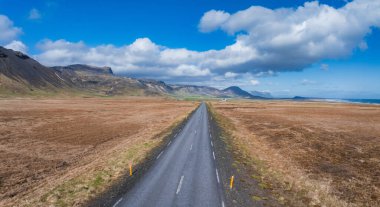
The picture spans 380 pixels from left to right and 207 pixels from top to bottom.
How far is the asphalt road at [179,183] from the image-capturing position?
18266 millimetres

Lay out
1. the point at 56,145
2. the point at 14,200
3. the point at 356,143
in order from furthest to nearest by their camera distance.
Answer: the point at 356,143 → the point at 56,145 → the point at 14,200

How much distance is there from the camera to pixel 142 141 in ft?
133

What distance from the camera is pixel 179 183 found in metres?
21.7

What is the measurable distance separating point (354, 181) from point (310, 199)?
678 cm

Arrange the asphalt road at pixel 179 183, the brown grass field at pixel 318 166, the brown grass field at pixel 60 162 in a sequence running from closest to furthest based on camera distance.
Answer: the asphalt road at pixel 179 183
the brown grass field at pixel 60 162
the brown grass field at pixel 318 166

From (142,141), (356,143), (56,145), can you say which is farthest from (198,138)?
(356,143)

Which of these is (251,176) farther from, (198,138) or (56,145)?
(56,145)

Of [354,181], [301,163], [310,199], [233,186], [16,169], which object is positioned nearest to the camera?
[310,199]

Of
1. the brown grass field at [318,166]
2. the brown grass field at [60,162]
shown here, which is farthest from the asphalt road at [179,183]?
the brown grass field at [318,166]

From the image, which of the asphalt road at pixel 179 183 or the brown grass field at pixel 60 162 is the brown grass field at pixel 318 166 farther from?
the brown grass field at pixel 60 162

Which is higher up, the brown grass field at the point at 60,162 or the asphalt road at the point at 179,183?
the asphalt road at the point at 179,183

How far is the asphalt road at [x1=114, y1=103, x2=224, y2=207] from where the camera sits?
18266 mm

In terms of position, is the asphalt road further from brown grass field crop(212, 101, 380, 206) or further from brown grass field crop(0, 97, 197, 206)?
brown grass field crop(212, 101, 380, 206)

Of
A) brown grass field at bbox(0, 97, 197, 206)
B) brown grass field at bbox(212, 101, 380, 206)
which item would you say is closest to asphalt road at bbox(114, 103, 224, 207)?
brown grass field at bbox(0, 97, 197, 206)
